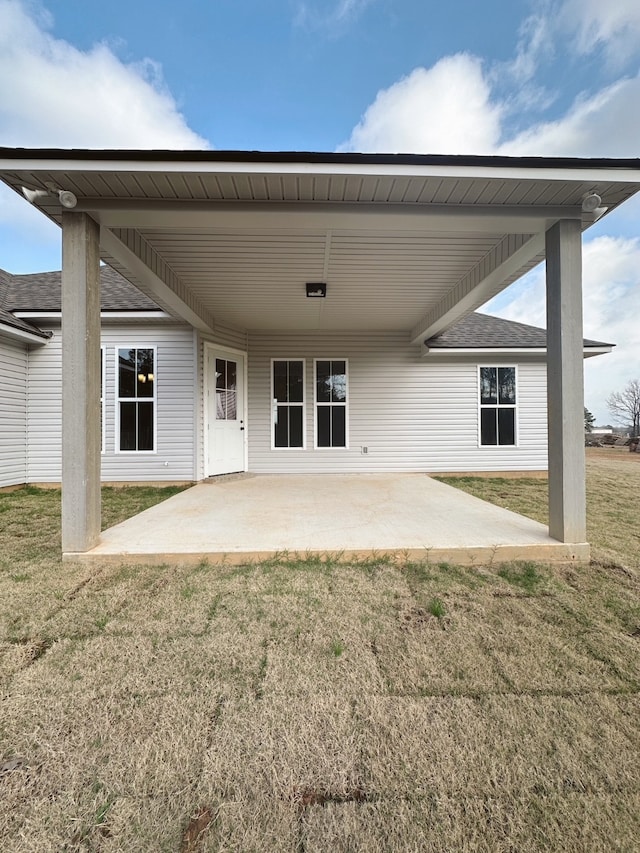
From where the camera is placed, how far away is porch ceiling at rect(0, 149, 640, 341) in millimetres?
2615

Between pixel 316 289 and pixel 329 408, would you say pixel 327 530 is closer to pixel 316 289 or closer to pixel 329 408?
pixel 316 289

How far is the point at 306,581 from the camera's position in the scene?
105 inches

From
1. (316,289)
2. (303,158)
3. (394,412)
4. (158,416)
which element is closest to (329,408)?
(394,412)

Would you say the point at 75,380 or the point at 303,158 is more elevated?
the point at 303,158

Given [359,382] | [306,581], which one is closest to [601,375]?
[359,382]

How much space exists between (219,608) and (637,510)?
5.45 m

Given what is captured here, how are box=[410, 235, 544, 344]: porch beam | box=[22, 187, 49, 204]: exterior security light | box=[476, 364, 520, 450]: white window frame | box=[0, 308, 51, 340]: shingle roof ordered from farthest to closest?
box=[476, 364, 520, 450]: white window frame < box=[0, 308, 51, 340]: shingle roof < box=[410, 235, 544, 344]: porch beam < box=[22, 187, 49, 204]: exterior security light

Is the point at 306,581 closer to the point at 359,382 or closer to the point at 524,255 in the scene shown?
the point at 524,255

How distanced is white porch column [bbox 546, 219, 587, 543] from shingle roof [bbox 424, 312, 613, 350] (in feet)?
14.2

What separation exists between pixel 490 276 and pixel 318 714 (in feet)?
14.2

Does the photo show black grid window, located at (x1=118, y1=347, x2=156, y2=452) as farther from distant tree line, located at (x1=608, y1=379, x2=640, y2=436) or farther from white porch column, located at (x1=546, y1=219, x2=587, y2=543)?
distant tree line, located at (x1=608, y1=379, x2=640, y2=436)

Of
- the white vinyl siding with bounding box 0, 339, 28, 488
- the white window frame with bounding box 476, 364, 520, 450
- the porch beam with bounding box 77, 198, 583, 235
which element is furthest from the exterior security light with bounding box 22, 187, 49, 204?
the white window frame with bounding box 476, 364, 520, 450

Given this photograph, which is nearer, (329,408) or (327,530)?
(327,530)

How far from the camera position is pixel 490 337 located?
7.91 metres
